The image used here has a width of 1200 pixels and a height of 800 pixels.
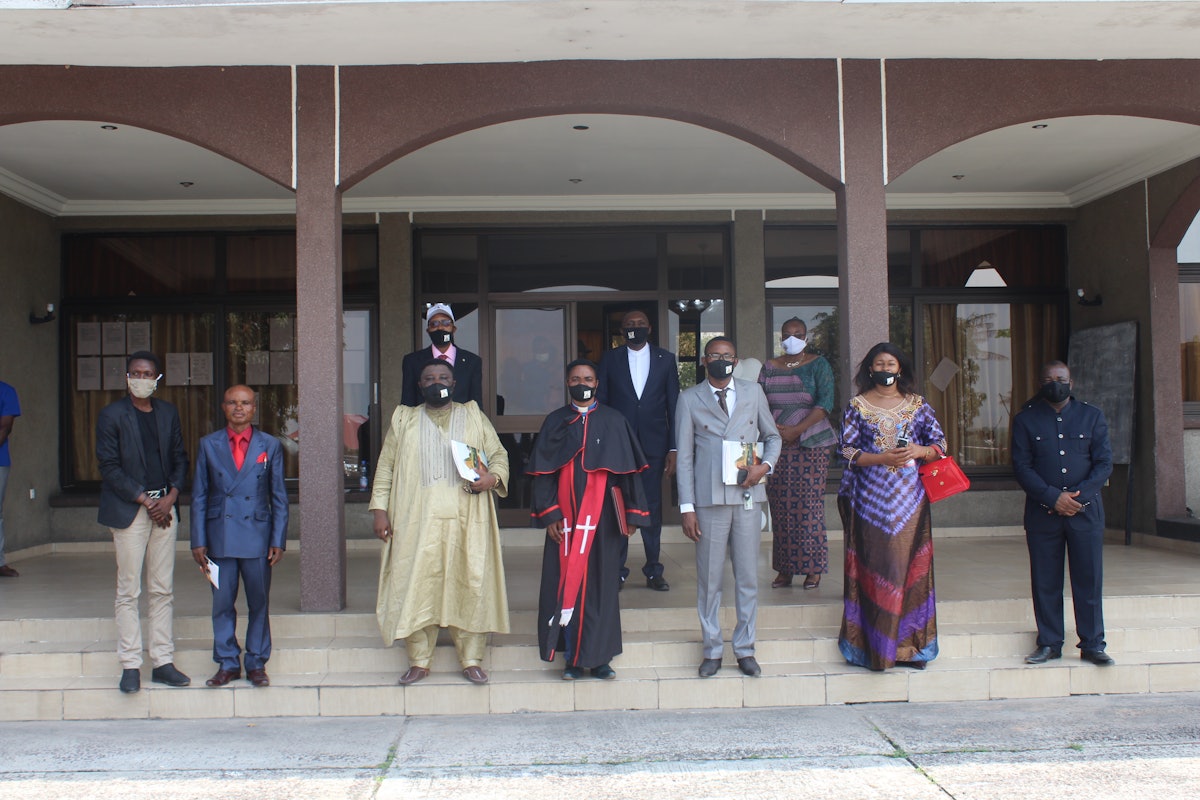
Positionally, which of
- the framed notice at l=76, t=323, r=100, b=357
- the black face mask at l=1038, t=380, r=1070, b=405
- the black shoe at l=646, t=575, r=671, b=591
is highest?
the framed notice at l=76, t=323, r=100, b=357

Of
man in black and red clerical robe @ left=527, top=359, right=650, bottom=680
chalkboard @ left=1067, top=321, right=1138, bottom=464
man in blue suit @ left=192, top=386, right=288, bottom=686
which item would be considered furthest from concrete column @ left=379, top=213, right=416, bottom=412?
chalkboard @ left=1067, top=321, right=1138, bottom=464

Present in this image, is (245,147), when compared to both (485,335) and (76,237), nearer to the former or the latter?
(485,335)

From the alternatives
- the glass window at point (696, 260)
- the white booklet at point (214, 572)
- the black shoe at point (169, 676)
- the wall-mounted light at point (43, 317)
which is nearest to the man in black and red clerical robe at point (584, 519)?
the white booklet at point (214, 572)

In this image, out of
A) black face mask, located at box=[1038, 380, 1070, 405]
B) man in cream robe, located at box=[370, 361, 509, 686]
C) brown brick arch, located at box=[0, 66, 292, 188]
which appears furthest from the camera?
brown brick arch, located at box=[0, 66, 292, 188]

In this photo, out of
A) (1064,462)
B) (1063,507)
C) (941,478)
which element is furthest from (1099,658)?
(941,478)

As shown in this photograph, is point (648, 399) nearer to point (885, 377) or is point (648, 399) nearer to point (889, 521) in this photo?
point (885, 377)

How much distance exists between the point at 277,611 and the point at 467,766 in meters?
2.12

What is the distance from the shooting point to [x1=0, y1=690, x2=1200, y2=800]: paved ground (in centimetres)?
427

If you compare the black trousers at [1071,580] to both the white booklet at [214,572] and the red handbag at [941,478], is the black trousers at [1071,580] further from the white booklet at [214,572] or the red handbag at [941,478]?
the white booklet at [214,572]

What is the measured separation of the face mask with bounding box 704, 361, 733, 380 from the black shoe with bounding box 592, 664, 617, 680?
1.62 m

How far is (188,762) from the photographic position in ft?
15.4

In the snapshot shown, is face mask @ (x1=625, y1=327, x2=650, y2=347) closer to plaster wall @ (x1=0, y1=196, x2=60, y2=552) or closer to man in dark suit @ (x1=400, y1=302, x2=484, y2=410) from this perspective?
man in dark suit @ (x1=400, y1=302, x2=484, y2=410)

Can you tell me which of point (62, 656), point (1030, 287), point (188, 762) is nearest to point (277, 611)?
point (62, 656)

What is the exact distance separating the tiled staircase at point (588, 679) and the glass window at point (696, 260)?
4.05 metres
